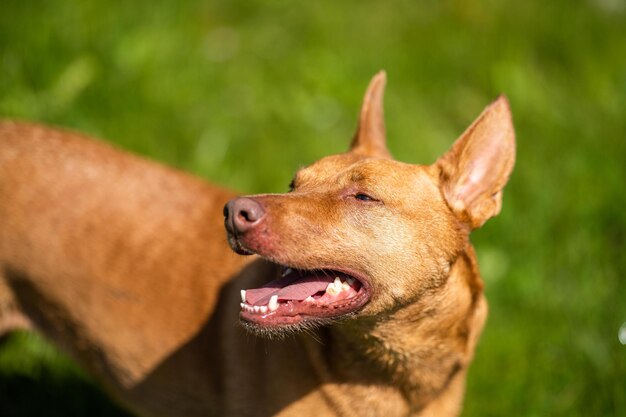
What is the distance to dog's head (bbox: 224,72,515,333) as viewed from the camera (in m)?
3.00

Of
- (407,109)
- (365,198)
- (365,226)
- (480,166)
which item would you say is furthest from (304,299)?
(407,109)

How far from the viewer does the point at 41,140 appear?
404 centimetres

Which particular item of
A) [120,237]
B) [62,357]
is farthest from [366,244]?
[62,357]

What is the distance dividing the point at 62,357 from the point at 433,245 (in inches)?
104

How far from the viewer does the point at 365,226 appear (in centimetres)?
316

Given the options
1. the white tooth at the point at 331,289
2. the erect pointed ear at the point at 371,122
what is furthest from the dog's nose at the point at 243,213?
the erect pointed ear at the point at 371,122

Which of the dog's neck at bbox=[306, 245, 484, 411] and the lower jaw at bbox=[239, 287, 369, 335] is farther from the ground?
the lower jaw at bbox=[239, 287, 369, 335]

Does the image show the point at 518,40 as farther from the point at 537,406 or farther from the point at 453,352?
the point at 453,352

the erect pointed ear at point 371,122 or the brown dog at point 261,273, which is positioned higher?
the erect pointed ear at point 371,122

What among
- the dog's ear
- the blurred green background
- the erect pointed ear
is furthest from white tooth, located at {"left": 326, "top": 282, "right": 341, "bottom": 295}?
the blurred green background

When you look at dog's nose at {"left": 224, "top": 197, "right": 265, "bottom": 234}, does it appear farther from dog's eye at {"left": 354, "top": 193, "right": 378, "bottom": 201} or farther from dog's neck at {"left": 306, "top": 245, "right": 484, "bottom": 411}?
dog's neck at {"left": 306, "top": 245, "right": 484, "bottom": 411}

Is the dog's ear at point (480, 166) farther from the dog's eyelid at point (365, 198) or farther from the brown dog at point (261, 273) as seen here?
the dog's eyelid at point (365, 198)

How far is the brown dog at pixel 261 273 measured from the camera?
313 centimetres

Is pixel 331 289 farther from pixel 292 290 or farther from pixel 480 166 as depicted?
pixel 480 166
